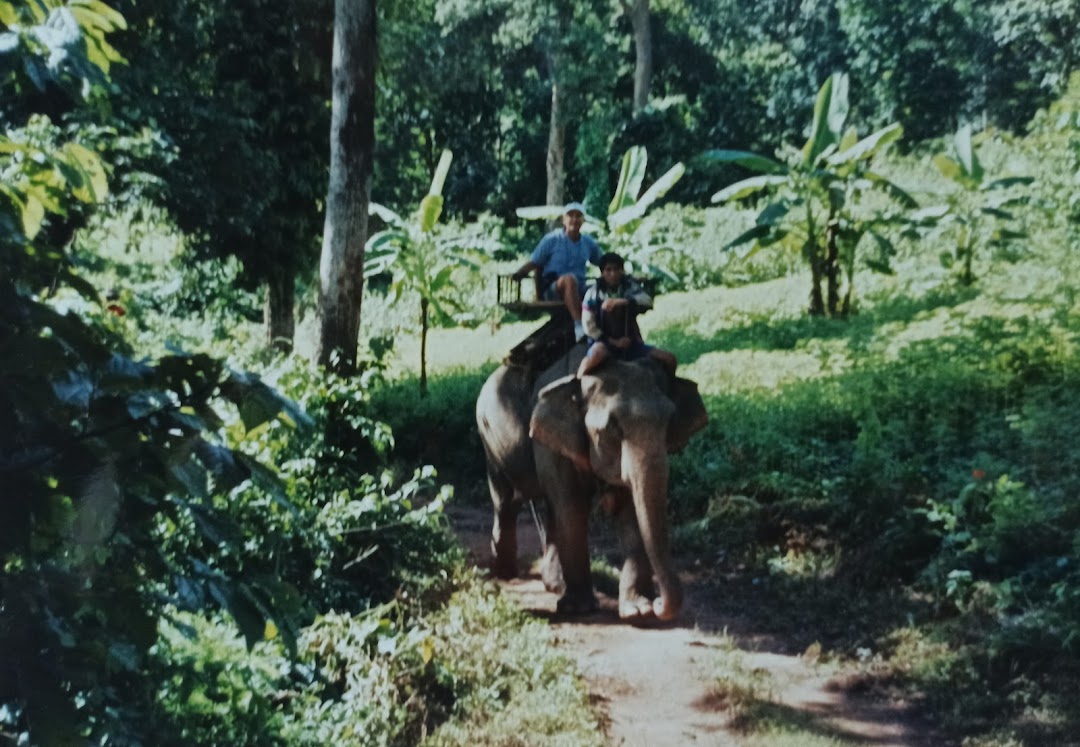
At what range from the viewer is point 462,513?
10.5 meters

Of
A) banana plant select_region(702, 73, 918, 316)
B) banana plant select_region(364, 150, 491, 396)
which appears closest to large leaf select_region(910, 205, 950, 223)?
banana plant select_region(702, 73, 918, 316)

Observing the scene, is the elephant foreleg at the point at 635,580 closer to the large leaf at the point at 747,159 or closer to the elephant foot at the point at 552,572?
the elephant foot at the point at 552,572

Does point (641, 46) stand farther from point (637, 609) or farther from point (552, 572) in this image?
point (637, 609)

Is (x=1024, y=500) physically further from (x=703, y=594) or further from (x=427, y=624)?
(x=427, y=624)

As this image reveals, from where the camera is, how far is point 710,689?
582 centimetres

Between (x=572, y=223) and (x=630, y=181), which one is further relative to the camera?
(x=630, y=181)

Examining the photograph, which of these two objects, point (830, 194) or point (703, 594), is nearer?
point (703, 594)

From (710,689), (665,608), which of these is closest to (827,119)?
(665,608)

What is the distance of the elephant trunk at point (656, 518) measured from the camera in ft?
20.2

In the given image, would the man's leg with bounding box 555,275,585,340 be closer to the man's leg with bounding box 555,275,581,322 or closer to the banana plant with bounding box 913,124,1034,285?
the man's leg with bounding box 555,275,581,322

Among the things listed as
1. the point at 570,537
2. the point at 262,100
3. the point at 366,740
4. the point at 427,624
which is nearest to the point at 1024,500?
the point at 570,537

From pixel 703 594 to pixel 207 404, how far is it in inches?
251

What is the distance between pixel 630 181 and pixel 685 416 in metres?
9.20

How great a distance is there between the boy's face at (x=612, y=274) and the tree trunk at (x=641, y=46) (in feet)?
65.5
